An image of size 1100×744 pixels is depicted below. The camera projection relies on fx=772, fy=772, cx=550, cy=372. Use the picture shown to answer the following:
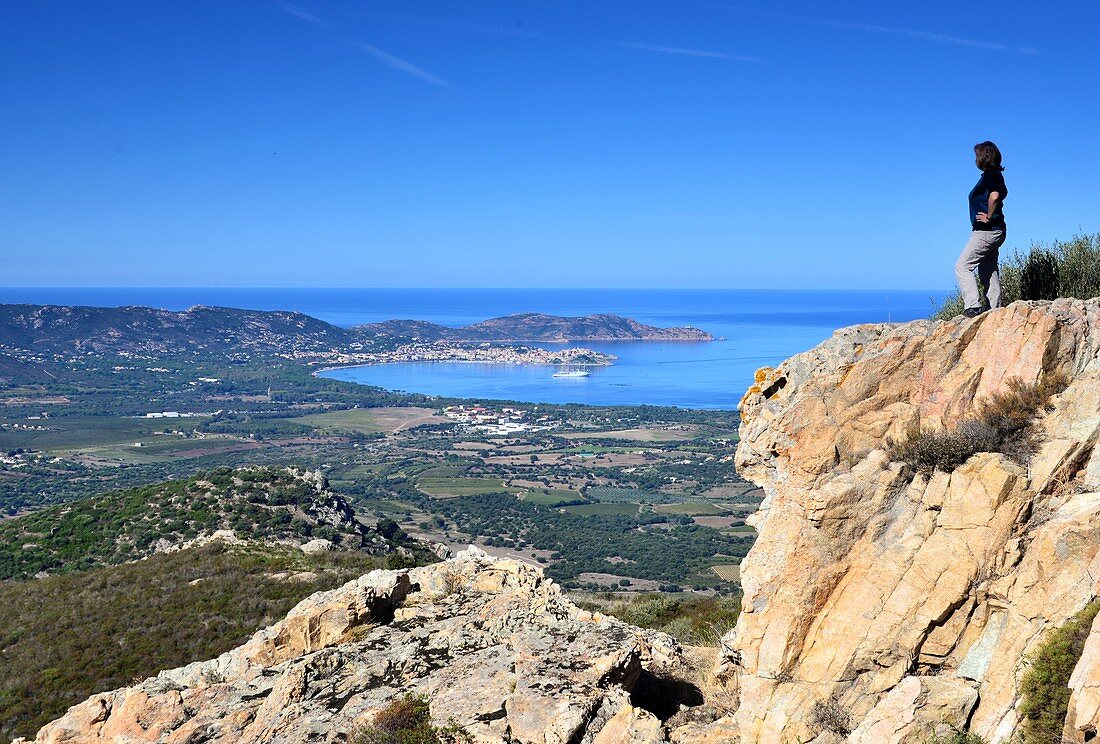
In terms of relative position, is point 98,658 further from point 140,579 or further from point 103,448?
point 103,448

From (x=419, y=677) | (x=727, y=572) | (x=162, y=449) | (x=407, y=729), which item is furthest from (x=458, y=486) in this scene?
(x=407, y=729)

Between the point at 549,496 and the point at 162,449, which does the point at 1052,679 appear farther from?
the point at 162,449

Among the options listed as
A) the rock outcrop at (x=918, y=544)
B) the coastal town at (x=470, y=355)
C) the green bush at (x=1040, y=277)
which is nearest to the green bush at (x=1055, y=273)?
the green bush at (x=1040, y=277)

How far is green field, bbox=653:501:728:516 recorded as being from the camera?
53.7m

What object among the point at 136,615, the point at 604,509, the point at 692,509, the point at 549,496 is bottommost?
the point at 549,496

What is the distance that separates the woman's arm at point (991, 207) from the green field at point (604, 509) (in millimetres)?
48070

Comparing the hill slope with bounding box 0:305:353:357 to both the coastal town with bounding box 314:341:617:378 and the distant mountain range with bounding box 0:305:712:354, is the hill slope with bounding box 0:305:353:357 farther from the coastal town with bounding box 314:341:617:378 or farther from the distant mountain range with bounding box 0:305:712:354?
the coastal town with bounding box 314:341:617:378

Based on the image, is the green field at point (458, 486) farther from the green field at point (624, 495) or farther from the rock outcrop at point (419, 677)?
the rock outcrop at point (419, 677)

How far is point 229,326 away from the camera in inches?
6993

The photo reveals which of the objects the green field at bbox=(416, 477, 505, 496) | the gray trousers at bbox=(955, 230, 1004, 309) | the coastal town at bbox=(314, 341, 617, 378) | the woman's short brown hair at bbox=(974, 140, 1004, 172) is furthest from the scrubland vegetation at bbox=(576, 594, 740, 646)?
the coastal town at bbox=(314, 341, 617, 378)

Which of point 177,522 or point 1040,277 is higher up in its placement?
point 1040,277

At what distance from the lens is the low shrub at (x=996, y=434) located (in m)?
6.11

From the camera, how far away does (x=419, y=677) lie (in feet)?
27.1

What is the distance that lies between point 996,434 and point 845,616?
1.88 m
